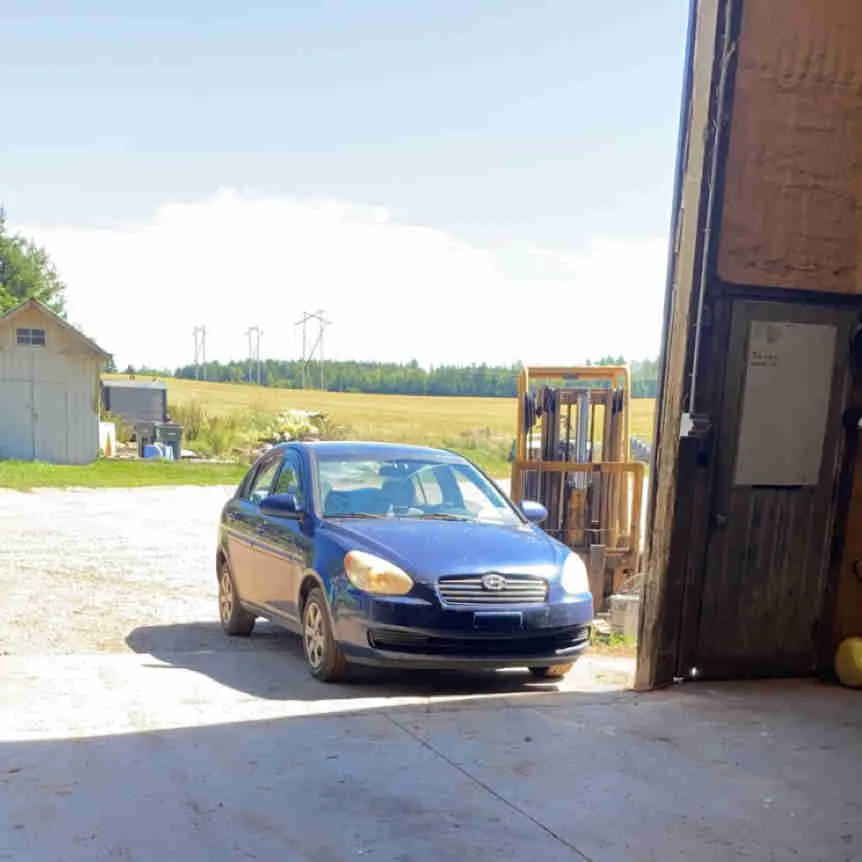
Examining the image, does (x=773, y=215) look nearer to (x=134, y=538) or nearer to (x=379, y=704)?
(x=379, y=704)

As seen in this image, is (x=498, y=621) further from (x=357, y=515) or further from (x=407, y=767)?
(x=407, y=767)

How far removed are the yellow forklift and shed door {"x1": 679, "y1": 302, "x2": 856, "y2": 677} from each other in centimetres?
628

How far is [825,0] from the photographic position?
6609 mm

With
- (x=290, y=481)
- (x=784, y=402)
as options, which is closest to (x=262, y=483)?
(x=290, y=481)

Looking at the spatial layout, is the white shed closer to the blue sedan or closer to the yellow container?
the blue sedan

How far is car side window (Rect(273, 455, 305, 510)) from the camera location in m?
8.54

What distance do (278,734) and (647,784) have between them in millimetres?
1836

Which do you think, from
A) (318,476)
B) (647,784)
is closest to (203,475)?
(318,476)

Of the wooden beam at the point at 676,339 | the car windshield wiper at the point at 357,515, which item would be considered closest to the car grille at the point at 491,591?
the wooden beam at the point at 676,339

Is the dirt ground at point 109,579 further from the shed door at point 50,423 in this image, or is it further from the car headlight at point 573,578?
the shed door at point 50,423

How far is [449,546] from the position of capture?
7500 millimetres

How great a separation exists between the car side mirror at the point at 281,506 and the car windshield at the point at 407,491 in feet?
0.72

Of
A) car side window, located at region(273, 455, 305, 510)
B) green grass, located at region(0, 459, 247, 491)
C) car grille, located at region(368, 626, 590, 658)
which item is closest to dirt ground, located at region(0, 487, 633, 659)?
car side window, located at region(273, 455, 305, 510)

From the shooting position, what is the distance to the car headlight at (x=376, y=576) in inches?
282
